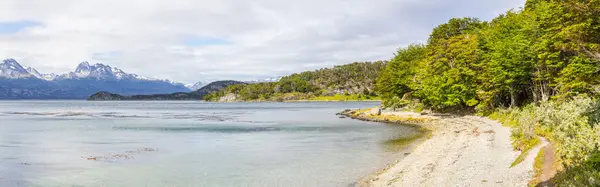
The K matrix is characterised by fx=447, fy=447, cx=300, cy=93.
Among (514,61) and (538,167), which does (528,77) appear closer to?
(514,61)

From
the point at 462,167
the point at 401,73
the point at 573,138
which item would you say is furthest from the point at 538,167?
the point at 401,73

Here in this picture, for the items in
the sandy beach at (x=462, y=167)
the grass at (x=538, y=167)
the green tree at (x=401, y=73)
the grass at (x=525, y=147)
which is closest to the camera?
the grass at (x=538, y=167)

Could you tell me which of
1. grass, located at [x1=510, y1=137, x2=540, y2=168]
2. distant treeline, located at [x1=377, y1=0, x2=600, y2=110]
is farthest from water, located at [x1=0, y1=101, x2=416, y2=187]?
distant treeline, located at [x1=377, y1=0, x2=600, y2=110]

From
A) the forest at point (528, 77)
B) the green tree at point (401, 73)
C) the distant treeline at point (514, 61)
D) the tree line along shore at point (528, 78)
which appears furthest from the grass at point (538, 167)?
the green tree at point (401, 73)

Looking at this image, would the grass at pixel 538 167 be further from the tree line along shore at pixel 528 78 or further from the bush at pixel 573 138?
the bush at pixel 573 138

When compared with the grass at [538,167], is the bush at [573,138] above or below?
above

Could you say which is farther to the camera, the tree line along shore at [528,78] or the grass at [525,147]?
the grass at [525,147]

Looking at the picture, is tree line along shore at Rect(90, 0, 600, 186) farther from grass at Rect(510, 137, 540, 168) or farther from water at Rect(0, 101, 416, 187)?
water at Rect(0, 101, 416, 187)

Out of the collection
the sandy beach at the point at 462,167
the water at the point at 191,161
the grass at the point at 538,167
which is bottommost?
the water at the point at 191,161

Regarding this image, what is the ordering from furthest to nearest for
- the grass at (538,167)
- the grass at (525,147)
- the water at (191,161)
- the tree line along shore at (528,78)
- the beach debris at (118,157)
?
the beach debris at (118,157), the water at (191,161), the grass at (525,147), the tree line along shore at (528,78), the grass at (538,167)

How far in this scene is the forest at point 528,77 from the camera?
23969mm

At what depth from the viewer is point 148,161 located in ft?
121

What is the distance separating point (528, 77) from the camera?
58.8 meters

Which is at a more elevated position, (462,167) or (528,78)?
(528,78)
